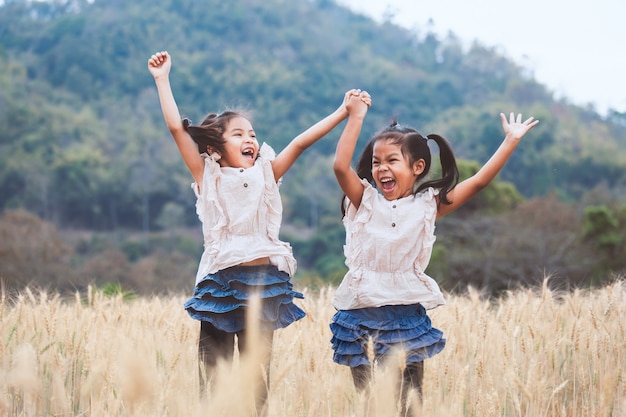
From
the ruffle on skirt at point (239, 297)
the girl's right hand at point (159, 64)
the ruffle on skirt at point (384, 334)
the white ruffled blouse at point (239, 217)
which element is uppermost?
the girl's right hand at point (159, 64)

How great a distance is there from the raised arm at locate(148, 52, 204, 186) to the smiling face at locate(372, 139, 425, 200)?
69 centimetres

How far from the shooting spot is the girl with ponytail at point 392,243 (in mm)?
2936

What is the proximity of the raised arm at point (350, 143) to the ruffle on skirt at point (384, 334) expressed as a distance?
0.46 meters

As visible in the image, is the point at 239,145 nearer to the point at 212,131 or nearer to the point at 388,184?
the point at 212,131

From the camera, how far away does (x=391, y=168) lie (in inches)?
121

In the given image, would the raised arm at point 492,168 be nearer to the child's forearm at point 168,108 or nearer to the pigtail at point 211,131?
the pigtail at point 211,131

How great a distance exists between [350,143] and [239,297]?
702 mm

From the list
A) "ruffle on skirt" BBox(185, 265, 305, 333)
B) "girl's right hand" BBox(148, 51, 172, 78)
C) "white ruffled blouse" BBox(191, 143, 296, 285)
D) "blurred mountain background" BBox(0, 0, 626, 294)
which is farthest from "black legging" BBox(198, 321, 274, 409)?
"blurred mountain background" BBox(0, 0, 626, 294)

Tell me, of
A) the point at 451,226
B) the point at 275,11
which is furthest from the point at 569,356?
the point at 275,11

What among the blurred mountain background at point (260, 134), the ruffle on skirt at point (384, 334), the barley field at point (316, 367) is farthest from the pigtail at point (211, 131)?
the blurred mountain background at point (260, 134)

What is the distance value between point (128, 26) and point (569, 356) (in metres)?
72.4

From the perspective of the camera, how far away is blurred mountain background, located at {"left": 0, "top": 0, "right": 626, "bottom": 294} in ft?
81.9

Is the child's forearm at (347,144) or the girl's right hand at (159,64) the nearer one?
the child's forearm at (347,144)

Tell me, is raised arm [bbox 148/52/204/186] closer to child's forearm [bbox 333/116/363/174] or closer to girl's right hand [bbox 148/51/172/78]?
girl's right hand [bbox 148/51/172/78]
